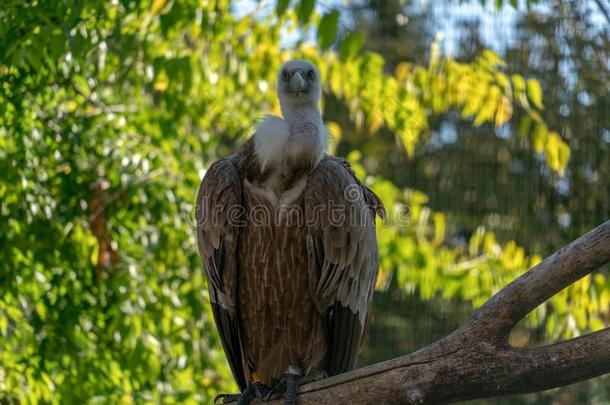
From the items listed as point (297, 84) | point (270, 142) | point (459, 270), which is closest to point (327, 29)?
point (297, 84)

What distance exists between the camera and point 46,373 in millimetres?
3674

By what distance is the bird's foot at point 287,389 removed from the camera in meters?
3.10

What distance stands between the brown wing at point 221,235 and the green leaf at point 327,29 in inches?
21.4

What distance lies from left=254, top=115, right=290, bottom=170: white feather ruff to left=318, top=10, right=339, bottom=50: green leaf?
33cm

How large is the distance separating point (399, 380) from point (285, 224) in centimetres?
81

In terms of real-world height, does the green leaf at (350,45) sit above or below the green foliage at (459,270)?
above

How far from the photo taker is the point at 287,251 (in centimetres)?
341

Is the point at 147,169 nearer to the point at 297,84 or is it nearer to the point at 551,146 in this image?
the point at 297,84

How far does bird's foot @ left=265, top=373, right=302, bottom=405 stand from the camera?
3.10 meters

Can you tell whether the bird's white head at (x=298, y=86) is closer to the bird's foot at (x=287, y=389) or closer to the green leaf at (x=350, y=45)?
the green leaf at (x=350, y=45)

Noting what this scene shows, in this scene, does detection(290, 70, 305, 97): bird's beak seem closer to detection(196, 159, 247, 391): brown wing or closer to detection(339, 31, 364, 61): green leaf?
detection(339, 31, 364, 61): green leaf

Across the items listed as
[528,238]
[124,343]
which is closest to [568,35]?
[528,238]

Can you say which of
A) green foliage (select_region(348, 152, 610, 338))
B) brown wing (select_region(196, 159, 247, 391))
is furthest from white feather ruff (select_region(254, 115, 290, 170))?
green foliage (select_region(348, 152, 610, 338))

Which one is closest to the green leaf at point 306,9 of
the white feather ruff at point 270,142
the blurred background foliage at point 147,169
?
the blurred background foliage at point 147,169
